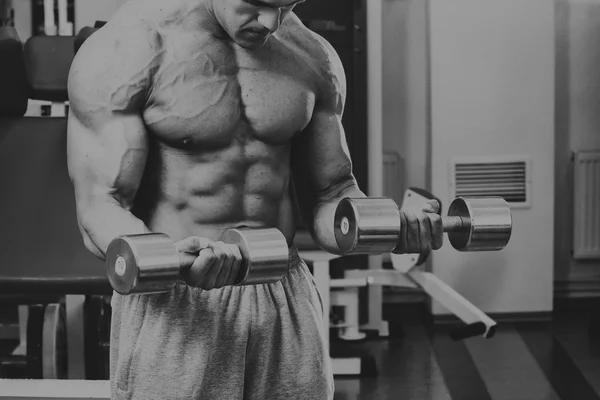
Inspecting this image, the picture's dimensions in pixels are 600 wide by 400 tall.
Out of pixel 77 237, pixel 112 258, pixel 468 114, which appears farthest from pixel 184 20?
pixel 468 114

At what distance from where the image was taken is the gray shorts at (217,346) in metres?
1.45

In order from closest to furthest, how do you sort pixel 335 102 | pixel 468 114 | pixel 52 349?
pixel 335 102, pixel 52 349, pixel 468 114

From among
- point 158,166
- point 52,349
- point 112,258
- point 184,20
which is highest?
point 184,20

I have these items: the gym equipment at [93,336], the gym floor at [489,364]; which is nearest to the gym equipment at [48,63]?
the gym equipment at [93,336]

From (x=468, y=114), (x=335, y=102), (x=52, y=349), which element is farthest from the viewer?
(x=468, y=114)

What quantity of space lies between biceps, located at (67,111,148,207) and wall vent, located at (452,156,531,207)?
9.78 ft

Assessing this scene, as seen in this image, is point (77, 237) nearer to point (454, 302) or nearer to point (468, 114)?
point (454, 302)

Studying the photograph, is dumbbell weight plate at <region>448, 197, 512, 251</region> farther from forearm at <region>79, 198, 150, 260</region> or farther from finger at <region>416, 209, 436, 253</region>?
forearm at <region>79, 198, 150, 260</region>

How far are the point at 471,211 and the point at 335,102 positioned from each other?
292 millimetres

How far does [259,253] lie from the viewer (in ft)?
4.14

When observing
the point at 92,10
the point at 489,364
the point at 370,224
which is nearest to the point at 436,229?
the point at 370,224

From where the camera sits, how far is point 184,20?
146 centimetres

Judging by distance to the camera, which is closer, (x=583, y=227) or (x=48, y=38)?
(x=48, y=38)

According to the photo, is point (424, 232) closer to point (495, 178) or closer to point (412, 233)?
point (412, 233)
